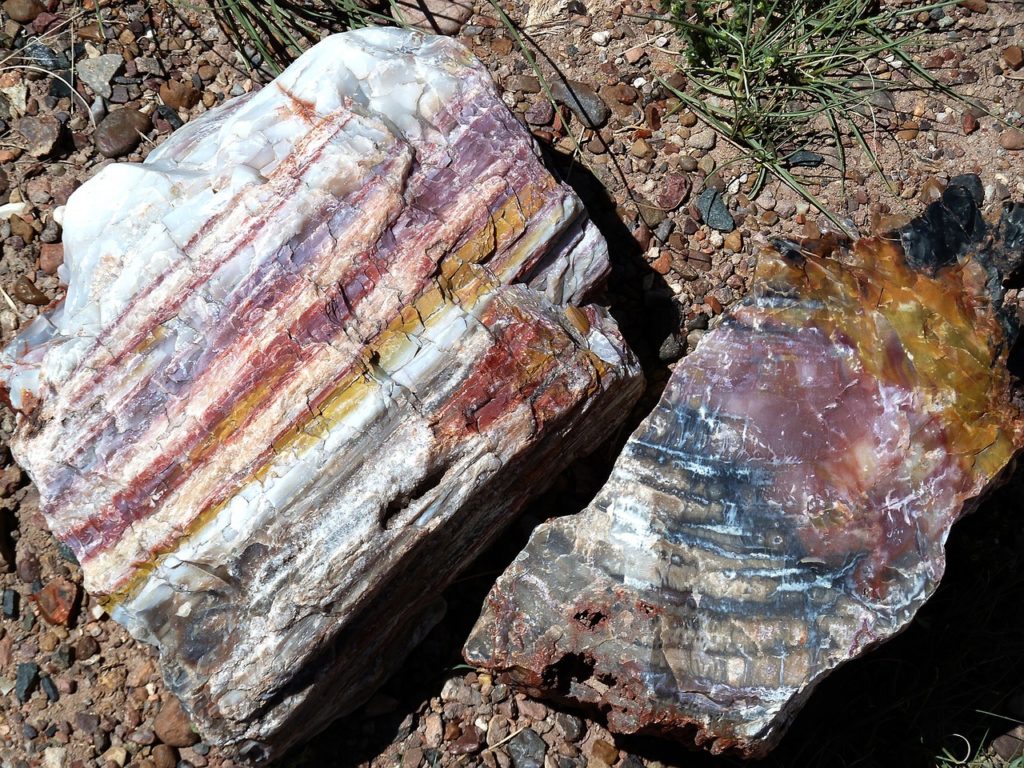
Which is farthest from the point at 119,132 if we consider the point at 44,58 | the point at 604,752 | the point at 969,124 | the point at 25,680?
the point at 969,124

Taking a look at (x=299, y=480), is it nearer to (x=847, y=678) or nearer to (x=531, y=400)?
(x=531, y=400)

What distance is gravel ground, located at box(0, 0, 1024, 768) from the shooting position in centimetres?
308

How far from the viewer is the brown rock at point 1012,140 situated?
3.62 m

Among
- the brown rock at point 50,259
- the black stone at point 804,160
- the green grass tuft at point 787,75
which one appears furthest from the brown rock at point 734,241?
the brown rock at point 50,259

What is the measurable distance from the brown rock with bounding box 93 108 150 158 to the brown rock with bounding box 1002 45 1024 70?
3.15m

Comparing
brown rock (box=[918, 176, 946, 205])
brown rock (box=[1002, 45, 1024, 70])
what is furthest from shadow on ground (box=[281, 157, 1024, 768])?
brown rock (box=[1002, 45, 1024, 70])

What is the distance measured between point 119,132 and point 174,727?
198 cm

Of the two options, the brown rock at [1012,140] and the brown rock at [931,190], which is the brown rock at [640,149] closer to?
the brown rock at [931,190]

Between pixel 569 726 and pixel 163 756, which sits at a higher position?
pixel 163 756

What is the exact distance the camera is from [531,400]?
253 cm

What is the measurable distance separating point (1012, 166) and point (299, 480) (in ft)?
9.23

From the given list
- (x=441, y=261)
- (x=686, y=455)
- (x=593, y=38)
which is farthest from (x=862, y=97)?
(x=441, y=261)

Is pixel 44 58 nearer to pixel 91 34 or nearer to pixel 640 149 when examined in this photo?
pixel 91 34

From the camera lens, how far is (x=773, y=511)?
2.75 meters
